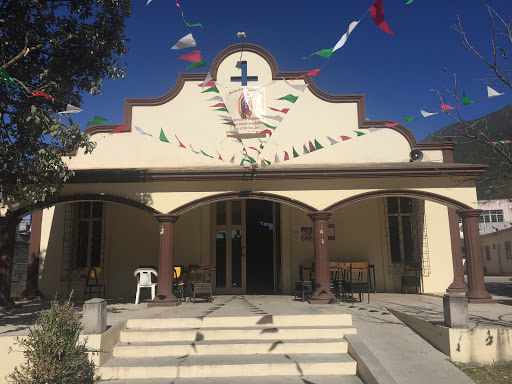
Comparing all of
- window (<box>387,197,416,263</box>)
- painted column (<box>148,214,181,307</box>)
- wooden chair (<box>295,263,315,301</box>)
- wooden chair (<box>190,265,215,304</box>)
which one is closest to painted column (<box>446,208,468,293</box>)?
window (<box>387,197,416,263</box>)

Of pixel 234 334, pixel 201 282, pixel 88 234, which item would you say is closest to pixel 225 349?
pixel 234 334

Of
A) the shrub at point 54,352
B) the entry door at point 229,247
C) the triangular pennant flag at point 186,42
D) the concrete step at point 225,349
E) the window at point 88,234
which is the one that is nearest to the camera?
the shrub at point 54,352

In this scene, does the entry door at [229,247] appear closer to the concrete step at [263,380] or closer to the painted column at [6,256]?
the painted column at [6,256]

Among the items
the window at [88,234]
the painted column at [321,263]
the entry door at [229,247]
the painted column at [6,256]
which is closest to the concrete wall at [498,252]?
the entry door at [229,247]

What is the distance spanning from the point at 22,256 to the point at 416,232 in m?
14.8

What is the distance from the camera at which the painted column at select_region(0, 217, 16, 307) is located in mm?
9148

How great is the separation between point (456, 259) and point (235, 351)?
7.90 m

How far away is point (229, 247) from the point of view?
11977 mm

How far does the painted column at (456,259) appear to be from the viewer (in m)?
10.9

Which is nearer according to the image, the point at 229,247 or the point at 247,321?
the point at 247,321

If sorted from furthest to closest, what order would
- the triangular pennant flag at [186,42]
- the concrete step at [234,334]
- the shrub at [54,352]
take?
the triangular pennant flag at [186,42]
the concrete step at [234,334]
the shrub at [54,352]

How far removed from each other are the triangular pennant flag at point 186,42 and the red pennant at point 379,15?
11.1 ft

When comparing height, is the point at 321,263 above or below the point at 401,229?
below

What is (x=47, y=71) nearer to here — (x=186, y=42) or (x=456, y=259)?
(x=186, y=42)
